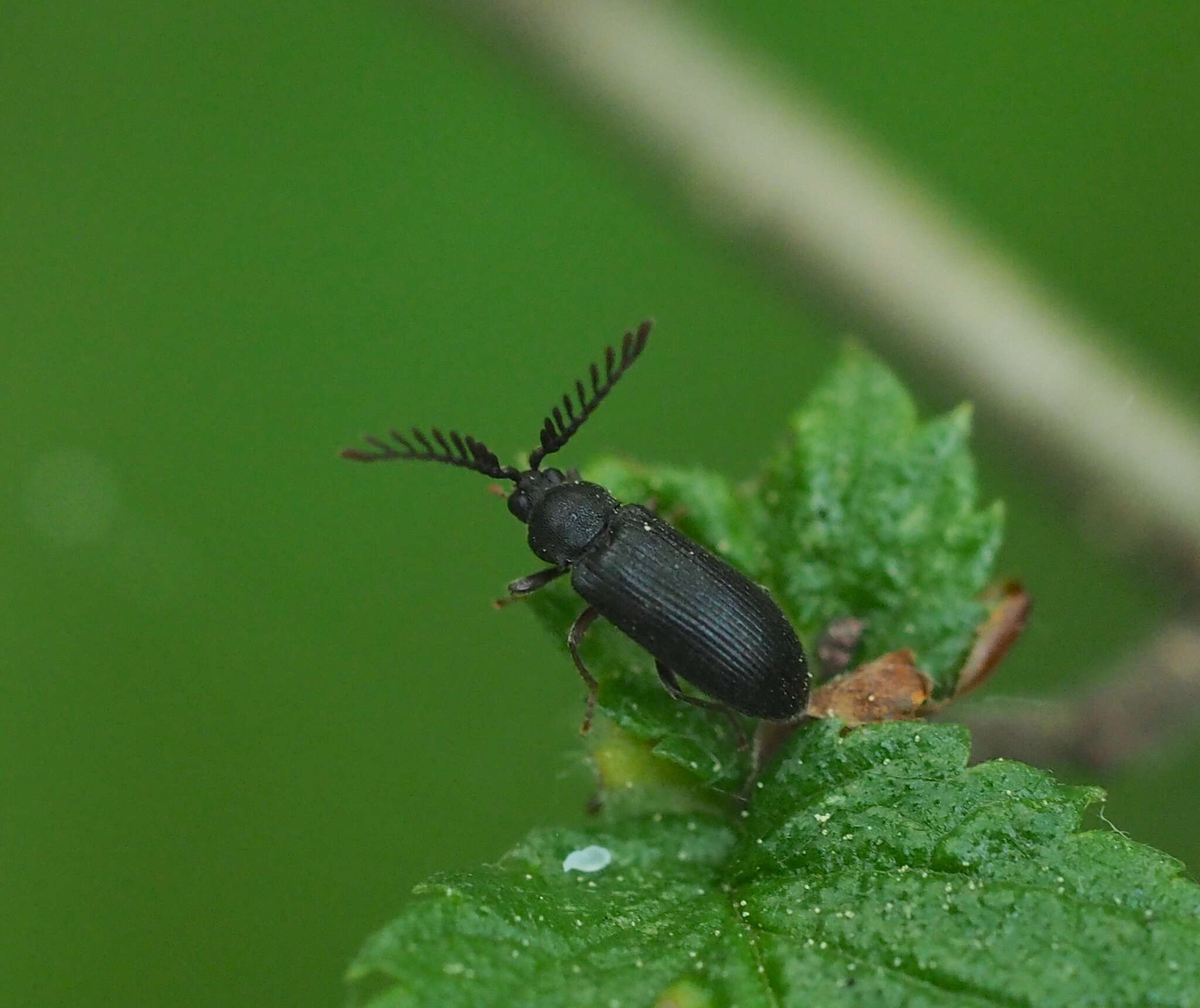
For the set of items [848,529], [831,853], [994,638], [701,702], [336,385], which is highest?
[336,385]

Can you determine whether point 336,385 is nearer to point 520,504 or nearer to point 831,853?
point 520,504

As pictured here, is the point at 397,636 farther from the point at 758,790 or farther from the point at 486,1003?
the point at 486,1003

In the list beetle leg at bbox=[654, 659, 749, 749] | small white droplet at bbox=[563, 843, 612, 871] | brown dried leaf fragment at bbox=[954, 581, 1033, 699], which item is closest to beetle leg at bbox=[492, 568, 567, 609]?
beetle leg at bbox=[654, 659, 749, 749]

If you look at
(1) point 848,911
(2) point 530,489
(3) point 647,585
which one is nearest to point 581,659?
(3) point 647,585

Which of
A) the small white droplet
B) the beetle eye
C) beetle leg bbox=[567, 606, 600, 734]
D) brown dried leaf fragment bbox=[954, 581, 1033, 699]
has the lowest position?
the small white droplet

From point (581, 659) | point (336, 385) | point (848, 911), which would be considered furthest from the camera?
point (336, 385)

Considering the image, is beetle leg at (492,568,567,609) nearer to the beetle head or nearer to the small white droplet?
the beetle head
